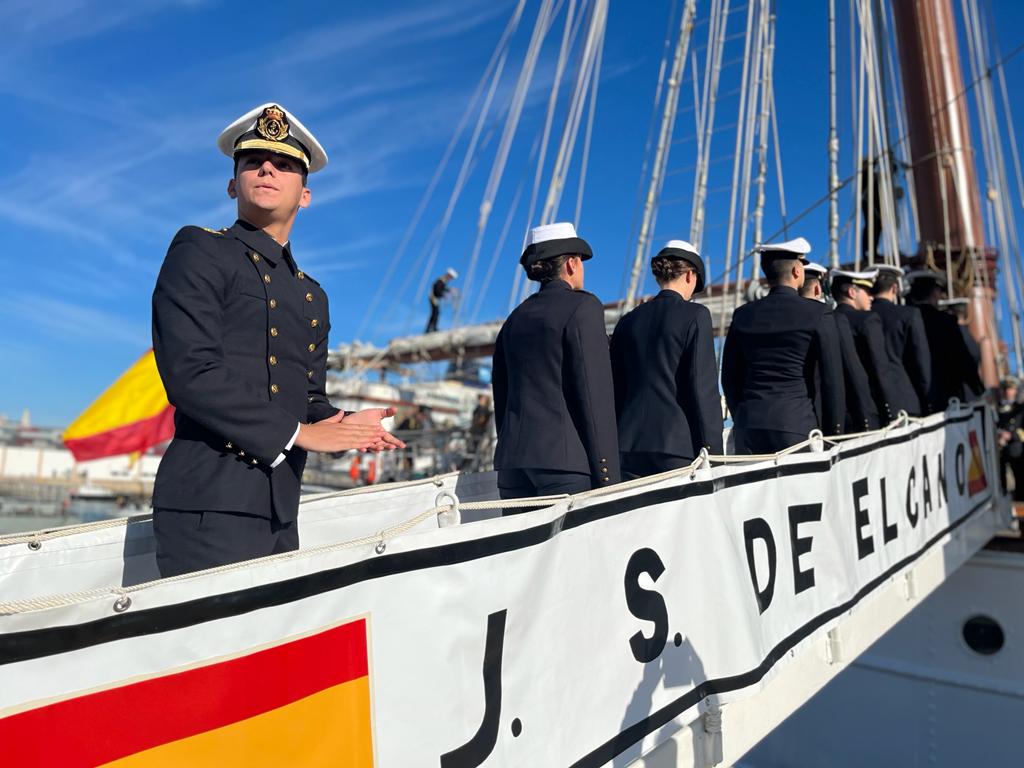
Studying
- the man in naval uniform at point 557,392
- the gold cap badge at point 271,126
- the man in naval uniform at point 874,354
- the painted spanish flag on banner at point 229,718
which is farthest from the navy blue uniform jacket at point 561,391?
the man in naval uniform at point 874,354

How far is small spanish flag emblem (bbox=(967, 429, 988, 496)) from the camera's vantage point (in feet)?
15.8

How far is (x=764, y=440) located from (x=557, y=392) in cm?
152

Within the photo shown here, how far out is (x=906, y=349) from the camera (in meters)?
4.72

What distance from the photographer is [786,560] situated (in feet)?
7.98

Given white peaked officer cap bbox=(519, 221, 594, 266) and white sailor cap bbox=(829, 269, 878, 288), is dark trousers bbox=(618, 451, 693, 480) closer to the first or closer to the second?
white peaked officer cap bbox=(519, 221, 594, 266)

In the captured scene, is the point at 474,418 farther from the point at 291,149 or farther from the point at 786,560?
the point at 291,149

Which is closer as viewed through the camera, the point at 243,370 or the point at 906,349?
the point at 243,370

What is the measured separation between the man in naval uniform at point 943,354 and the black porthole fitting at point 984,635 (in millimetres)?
1623

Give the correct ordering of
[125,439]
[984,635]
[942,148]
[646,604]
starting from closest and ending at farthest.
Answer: [646,604] → [984,635] → [942,148] → [125,439]

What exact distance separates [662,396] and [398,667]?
1813mm

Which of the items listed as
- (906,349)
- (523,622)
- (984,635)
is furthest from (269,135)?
(984,635)

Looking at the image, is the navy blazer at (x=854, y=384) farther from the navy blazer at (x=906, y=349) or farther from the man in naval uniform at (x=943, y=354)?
the man in naval uniform at (x=943, y=354)

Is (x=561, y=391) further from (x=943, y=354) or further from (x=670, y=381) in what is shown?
(x=943, y=354)

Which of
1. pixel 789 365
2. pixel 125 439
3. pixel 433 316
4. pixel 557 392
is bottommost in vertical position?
pixel 557 392
